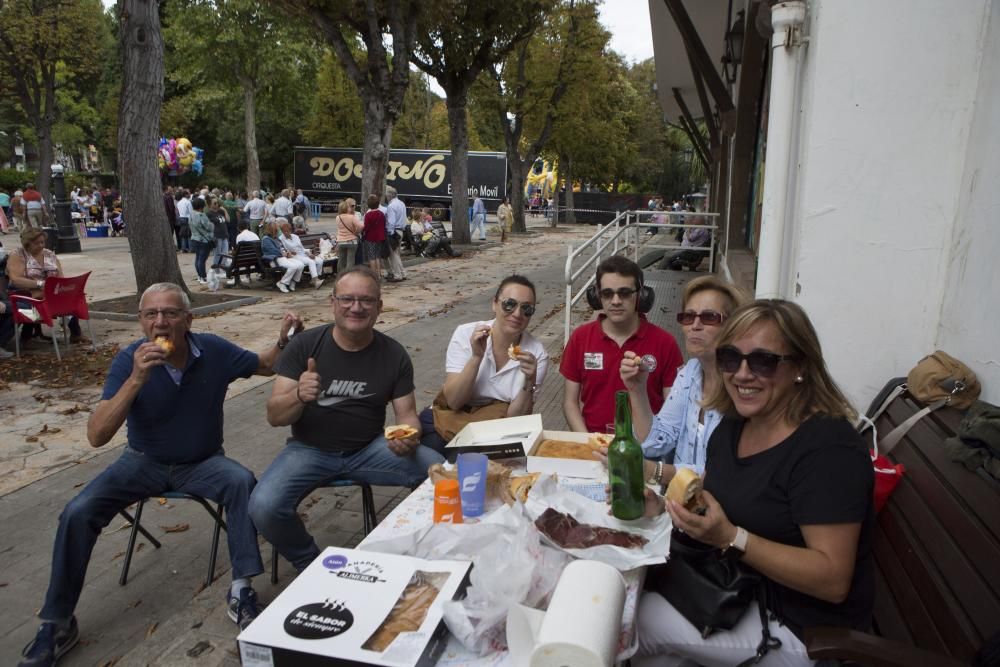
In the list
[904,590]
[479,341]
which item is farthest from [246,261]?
[904,590]

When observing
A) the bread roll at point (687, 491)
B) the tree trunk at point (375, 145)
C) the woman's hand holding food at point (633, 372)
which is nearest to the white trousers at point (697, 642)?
the bread roll at point (687, 491)

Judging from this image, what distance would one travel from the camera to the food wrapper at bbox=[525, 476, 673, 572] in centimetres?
193

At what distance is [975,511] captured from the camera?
1928 mm

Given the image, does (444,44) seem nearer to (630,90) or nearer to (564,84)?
(564,84)

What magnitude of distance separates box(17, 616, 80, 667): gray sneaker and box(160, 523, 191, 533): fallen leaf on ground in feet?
3.51

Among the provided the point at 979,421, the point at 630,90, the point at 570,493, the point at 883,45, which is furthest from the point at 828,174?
the point at 630,90

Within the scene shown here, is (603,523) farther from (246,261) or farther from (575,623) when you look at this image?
(246,261)

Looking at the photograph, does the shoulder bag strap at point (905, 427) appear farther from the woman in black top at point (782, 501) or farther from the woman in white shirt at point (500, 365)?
the woman in white shirt at point (500, 365)

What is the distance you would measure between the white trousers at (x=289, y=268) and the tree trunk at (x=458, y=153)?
9253mm

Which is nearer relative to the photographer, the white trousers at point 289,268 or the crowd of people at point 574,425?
the crowd of people at point 574,425

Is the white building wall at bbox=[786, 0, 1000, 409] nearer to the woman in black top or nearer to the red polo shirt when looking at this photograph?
the red polo shirt

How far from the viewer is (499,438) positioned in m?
3.00

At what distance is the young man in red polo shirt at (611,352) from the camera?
3.61 meters

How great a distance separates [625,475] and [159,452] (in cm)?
231
